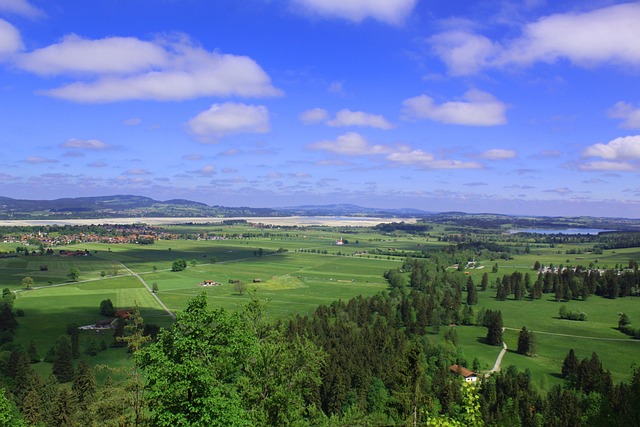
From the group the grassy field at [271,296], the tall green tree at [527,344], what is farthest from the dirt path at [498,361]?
the tall green tree at [527,344]

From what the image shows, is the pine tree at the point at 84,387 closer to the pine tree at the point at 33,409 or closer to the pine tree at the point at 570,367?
the pine tree at the point at 33,409

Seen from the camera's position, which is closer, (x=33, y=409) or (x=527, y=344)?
(x=33, y=409)

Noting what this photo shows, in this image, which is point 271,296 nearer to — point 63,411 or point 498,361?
point 498,361

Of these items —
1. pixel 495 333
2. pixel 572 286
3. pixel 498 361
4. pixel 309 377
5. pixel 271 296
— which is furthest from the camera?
pixel 572 286

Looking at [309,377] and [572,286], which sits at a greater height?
[309,377]

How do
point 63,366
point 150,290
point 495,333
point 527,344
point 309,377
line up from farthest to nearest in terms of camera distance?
point 150,290, point 495,333, point 527,344, point 63,366, point 309,377

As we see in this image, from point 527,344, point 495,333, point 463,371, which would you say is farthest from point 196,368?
point 495,333

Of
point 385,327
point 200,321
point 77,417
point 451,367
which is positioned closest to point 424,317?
point 385,327

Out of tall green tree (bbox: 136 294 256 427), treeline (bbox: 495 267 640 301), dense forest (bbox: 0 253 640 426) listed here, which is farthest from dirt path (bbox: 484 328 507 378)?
tall green tree (bbox: 136 294 256 427)

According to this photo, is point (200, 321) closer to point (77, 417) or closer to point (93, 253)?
point (77, 417)
